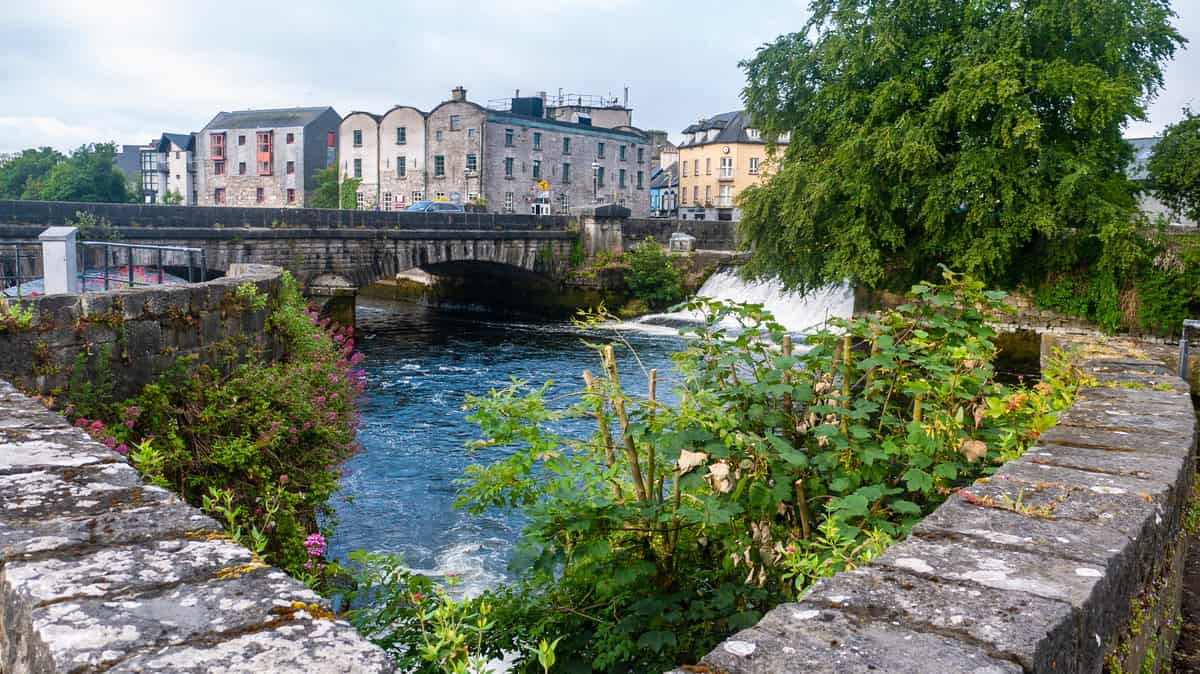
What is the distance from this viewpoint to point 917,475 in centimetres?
352

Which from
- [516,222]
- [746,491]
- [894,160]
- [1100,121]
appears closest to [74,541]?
[746,491]

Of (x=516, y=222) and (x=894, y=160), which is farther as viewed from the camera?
(x=516, y=222)

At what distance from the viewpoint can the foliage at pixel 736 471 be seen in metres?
3.77

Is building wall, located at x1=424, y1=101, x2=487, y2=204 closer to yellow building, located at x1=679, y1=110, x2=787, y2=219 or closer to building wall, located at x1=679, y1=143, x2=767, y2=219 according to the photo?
building wall, located at x1=679, y1=143, x2=767, y2=219

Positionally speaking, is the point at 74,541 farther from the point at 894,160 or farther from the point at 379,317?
the point at 379,317

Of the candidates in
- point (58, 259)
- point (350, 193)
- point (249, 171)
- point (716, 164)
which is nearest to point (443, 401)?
point (58, 259)

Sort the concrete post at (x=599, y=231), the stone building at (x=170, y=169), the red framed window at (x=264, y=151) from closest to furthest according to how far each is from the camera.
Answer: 1. the concrete post at (x=599, y=231)
2. the red framed window at (x=264, y=151)
3. the stone building at (x=170, y=169)

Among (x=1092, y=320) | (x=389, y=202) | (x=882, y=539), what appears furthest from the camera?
(x=389, y=202)

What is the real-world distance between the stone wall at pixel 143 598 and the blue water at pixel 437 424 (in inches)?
Answer: 107

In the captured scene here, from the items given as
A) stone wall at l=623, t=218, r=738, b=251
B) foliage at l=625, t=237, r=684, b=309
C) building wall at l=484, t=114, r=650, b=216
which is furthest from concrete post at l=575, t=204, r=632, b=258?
building wall at l=484, t=114, r=650, b=216

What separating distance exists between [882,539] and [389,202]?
57204 millimetres

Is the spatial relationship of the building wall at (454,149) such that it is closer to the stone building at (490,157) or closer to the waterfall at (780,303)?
the stone building at (490,157)

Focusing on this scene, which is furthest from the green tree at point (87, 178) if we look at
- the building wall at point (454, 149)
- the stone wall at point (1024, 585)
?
the stone wall at point (1024, 585)

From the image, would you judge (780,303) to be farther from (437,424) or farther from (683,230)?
(437,424)
